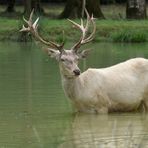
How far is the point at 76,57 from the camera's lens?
13.4m

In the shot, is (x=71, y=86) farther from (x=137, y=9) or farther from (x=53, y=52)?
(x=137, y=9)

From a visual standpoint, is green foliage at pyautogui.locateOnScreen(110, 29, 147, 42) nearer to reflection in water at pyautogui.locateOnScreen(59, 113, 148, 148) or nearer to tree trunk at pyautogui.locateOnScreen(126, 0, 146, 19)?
tree trunk at pyautogui.locateOnScreen(126, 0, 146, 19)

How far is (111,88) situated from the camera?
13.4 metres

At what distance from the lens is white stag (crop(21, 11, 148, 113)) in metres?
13.2

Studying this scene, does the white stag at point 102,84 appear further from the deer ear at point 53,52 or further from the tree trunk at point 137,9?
the tree trunk at point 137,9

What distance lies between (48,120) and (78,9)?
24.8 m

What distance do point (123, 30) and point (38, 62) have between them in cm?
893

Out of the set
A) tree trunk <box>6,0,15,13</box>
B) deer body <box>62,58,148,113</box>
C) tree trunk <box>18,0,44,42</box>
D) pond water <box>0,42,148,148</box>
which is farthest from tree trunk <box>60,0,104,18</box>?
deer body <box>62,58,148,113</box>

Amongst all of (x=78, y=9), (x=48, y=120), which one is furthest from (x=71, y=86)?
(x=78, y=9)

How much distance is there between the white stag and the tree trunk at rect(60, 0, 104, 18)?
76.1ft

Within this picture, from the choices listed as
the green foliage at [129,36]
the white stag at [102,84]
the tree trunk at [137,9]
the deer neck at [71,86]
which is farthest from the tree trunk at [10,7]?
the deer neck at [71,86]

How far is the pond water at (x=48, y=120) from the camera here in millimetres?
10516

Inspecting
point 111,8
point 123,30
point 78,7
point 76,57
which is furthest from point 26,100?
point 111,8

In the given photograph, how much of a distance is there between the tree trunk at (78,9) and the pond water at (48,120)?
1617 cm
